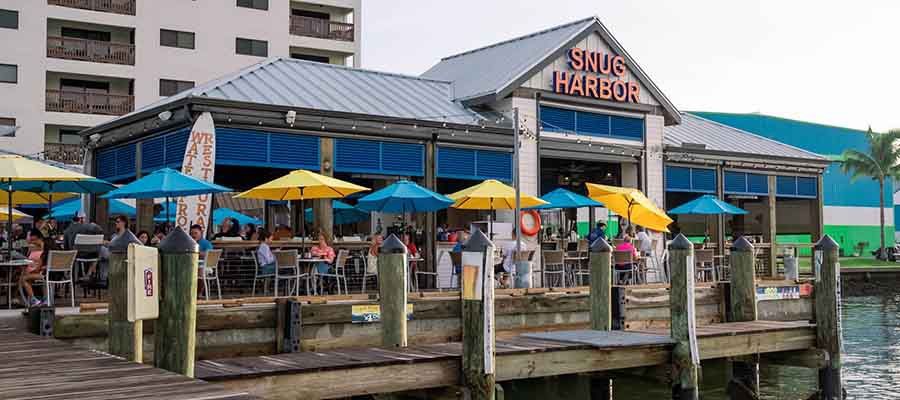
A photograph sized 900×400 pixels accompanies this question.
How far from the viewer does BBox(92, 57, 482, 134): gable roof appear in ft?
63.4

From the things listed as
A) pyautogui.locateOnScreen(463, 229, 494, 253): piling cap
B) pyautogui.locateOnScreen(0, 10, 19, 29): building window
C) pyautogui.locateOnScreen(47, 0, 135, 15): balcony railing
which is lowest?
pyautogui.locateOnScreen(463, 229, 494, 253): piling cap

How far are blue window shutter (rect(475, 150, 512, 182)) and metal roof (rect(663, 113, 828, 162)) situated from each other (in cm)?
591

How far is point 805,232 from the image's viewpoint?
3497 centimetres

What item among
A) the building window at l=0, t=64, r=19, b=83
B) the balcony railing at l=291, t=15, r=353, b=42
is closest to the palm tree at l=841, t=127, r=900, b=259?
the balcony railing at l=291, t=15, r=353, b=42

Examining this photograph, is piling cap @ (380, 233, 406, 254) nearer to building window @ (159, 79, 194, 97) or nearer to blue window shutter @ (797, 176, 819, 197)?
blue window shutter @ (797, 176, 819, 197)

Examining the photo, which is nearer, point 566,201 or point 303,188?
point 303,188

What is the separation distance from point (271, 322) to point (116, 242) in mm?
3821

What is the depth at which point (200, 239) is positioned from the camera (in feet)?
52.3

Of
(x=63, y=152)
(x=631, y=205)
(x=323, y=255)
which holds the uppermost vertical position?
(x=63, y=152)

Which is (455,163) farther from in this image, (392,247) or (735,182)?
(392,247)

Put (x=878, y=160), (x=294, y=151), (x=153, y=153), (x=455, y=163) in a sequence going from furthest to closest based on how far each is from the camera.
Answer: (x=878, y=160), (x=455, y=163), (x=153, y=153), (x=294, y=151)

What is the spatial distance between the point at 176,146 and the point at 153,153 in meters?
1.27

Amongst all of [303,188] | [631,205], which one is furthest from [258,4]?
[303,188]

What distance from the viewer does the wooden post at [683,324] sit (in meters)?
10.9
